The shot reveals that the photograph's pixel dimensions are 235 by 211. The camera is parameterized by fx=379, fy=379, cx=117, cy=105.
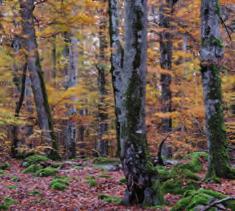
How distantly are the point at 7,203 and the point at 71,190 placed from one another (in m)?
2.02

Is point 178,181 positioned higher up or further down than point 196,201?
further down

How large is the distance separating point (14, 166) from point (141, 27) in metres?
8.92

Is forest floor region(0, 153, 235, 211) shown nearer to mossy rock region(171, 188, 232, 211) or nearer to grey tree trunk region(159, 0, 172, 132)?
mossy rock region(171, 188, 232, 211)

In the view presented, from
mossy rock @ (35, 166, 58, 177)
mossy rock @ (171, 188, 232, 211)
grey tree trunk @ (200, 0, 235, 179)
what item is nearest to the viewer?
mossy rock @ (171, 188, 232, 211)

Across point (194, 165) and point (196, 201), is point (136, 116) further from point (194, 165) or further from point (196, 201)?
point (194, 165)

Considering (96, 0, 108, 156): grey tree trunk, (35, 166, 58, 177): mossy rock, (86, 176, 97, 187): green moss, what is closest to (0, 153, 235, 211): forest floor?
(86, 176, 97, 187): green moss

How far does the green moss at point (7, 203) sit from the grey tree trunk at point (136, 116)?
2555mm

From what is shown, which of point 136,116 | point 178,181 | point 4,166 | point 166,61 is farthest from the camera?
point 166,61

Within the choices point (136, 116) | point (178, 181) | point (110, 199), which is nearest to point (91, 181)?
point (110, 199)

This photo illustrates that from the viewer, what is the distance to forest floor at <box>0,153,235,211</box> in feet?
25.9

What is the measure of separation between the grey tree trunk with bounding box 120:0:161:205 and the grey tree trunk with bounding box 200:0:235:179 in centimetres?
240

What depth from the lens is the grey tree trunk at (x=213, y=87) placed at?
9.15 m

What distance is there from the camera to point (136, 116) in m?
7.37

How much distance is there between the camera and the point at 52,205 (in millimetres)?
8016
